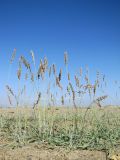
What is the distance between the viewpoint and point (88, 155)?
4.45 meters

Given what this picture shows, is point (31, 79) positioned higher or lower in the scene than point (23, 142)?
higher

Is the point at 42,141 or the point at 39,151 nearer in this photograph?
the point at 39,151

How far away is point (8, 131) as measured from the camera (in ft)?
19.6

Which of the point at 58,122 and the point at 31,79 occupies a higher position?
the point at 31,79

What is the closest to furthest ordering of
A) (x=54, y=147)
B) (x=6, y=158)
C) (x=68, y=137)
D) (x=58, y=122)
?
(x=6, y=158), (x=54, y=147), (x=68, y=137), (x=58, y=122)

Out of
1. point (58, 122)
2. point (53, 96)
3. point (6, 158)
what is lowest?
point (6, 158)

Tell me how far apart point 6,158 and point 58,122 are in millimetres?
2509

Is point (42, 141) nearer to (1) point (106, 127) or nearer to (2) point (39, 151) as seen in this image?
(2) point (39, 151)

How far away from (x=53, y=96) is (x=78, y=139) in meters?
1.15

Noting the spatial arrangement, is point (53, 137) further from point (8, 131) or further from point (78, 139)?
point (8, 131)

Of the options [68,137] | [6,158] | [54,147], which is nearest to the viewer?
[6,158]

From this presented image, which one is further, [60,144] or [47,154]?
[60,144]

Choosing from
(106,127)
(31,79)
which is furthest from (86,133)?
(31,79)

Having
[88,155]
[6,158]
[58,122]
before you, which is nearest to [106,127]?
[58,122]
